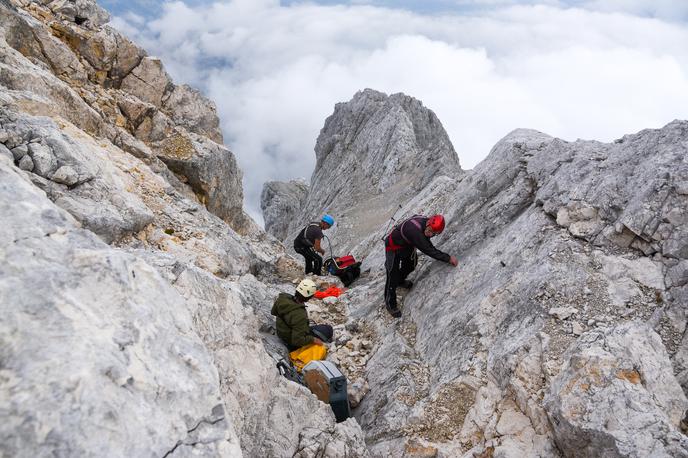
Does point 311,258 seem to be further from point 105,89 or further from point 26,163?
point 105,89

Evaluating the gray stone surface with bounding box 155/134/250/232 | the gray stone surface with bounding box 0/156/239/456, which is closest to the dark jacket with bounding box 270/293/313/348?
the gray stone surface with bounding box 0/156/239/456

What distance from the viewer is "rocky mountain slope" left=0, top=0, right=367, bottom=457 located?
4.01 m

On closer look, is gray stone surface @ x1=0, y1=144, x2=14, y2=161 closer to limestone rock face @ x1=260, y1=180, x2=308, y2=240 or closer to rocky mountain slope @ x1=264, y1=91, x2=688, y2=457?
rocky mountain slope @ x1=264, y1=91, x2=688, y2=457

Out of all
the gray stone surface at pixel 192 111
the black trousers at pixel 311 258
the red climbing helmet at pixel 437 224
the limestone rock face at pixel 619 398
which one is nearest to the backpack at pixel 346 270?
the black trousers at pixel 311 258

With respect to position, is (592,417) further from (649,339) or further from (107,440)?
(107,440)

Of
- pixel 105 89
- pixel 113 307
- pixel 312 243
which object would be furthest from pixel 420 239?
pixel 105 89

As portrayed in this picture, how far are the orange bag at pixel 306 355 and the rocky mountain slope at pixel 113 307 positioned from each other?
80 centimetres

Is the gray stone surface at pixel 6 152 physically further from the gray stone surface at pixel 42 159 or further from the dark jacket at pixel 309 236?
the dark jacket at pixel 309 236

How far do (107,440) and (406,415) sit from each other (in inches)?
226

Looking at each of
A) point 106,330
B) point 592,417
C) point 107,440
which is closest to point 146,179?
point 106,330

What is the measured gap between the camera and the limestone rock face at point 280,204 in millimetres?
58438

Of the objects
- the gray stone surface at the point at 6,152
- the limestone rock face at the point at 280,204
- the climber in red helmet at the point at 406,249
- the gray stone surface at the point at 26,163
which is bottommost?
the limestone rock face at the point at 280,204

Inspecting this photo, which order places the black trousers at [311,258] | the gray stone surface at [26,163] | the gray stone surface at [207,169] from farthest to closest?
the gray stone surface at [207,169], the black trousers at [311,258], the gray stone surface at [26,163]

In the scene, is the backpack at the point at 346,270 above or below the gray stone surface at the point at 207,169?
above
